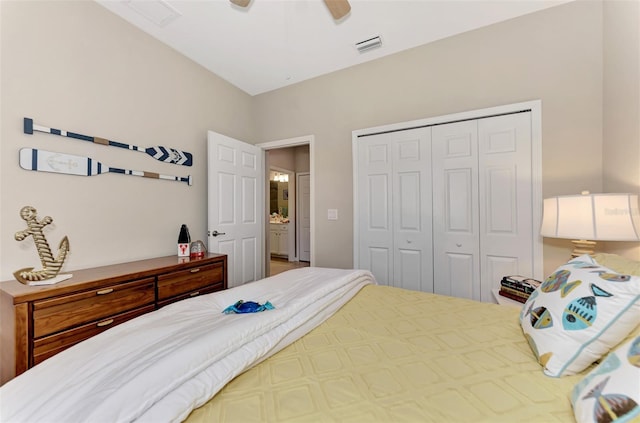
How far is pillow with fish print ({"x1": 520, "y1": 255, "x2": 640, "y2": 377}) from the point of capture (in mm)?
788

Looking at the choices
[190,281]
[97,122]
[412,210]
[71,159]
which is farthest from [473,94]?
[71,159]

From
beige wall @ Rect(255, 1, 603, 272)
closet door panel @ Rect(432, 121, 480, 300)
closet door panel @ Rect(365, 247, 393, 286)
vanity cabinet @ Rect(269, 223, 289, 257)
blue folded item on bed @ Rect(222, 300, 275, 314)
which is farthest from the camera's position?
vanity cabinet @ Rect(269, 223, 289, 257)

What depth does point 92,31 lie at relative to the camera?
2.06 meters

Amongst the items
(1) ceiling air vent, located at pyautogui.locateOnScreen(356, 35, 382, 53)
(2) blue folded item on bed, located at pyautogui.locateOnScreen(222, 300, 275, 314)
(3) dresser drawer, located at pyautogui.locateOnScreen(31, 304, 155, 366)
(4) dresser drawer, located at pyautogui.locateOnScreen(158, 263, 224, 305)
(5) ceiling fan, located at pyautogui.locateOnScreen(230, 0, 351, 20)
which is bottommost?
(3) dresser drawer, located at pyautogui.locateOnScreen(31, 304, 155, 366)

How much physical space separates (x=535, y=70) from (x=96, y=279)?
12.0ft

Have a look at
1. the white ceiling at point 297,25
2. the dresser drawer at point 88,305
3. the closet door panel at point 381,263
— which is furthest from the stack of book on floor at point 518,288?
the dresser drawer at point 88,305

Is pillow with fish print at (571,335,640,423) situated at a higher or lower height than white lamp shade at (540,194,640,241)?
lower

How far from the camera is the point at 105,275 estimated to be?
5.80 ft

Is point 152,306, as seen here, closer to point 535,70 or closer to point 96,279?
point 96,279

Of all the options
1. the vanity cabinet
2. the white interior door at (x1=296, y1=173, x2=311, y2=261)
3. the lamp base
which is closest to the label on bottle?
the lamp base

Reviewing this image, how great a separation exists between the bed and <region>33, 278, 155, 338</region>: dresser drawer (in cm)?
89

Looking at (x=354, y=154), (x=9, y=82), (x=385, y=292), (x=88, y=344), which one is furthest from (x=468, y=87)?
(x=9, y=82)

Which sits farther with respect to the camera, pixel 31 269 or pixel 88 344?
pixel 31 269

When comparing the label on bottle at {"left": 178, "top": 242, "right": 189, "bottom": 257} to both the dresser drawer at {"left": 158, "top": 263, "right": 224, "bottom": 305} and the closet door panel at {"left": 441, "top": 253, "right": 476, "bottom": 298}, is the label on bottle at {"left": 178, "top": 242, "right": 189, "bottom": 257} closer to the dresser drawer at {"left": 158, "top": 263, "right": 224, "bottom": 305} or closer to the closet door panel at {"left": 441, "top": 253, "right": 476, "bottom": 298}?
the dresser drawer at {"left": 158, "top": 263, "right": 224, "bottom": 305}
